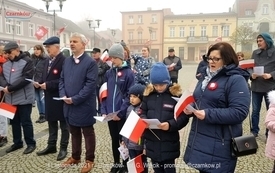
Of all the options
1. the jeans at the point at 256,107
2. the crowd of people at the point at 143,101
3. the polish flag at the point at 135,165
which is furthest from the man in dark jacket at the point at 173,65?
the polish flag at the point at 135,165

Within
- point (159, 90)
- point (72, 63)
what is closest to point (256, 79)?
point (159, 90)

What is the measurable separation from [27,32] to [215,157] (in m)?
37.1

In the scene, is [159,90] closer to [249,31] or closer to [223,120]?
[223,120]

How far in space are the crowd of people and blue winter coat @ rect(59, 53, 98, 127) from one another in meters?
0.01

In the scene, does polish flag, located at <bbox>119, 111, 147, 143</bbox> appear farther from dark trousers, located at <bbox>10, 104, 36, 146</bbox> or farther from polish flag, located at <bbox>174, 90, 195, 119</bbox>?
dark trousers, located at <bbox>10, 104, 36, 146</bbox>

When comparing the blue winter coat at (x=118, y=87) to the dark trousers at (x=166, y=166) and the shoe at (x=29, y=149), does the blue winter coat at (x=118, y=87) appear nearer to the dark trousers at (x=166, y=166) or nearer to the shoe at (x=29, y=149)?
the dark trousers at (x=166, y=166)

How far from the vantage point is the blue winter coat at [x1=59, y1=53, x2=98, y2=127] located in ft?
12.4

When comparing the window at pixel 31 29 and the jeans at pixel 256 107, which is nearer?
the jeans at pixel 256 107

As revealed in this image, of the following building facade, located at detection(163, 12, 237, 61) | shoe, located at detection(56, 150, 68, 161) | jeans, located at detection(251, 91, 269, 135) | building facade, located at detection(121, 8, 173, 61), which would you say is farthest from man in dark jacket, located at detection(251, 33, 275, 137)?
building facade, located at detection(121, 8, 173, 61)

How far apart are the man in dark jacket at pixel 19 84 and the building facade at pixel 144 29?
170 feet

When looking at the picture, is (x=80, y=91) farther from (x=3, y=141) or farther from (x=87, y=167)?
(x=3, y=141)

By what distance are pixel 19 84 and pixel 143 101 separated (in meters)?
2.60

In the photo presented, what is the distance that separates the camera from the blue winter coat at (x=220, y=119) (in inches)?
88.3

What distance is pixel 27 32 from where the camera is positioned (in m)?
35.5
